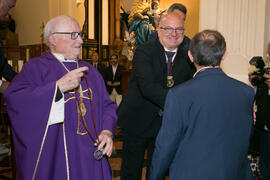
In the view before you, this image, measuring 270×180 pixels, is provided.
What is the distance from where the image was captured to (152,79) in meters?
2.42

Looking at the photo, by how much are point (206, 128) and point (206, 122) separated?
4 centimetres

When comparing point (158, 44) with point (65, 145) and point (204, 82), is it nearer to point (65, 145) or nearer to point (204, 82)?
point (204, 82)

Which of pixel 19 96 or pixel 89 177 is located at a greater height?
pixel 19 96

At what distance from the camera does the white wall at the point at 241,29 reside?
152 inches

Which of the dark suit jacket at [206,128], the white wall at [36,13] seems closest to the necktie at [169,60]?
the dark suit jacket at [206,128]

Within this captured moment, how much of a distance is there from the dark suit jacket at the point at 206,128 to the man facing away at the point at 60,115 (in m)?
0.50

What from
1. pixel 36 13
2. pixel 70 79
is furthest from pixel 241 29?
pixel 36 13

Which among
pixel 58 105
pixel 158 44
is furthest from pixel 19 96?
pixel 158 44

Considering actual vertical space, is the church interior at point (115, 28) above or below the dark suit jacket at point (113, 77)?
above

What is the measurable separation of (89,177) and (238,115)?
107 centimetres

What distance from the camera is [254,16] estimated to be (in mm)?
3871

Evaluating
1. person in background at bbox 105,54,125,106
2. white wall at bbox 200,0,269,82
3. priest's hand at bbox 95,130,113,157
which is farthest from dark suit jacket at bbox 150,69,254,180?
person in background at bbox 105,54,125,106

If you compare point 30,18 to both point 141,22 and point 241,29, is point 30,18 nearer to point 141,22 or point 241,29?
point 141,22

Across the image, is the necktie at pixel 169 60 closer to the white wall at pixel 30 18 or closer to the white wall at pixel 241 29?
the white wall at pixel 241 29
